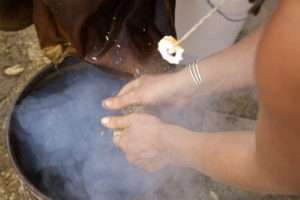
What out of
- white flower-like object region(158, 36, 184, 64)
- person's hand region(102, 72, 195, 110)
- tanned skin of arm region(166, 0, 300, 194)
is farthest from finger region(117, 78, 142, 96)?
white flower-like object region(158, 36, 184, 64)

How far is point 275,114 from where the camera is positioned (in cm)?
60

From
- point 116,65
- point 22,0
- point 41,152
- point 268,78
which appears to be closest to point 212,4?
point 116,65

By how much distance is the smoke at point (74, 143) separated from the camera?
133 centimetres

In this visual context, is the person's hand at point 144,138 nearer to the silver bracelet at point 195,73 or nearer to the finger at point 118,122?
the finger at point 118,122

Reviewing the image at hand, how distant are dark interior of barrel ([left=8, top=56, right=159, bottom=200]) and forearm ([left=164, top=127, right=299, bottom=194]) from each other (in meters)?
0.33

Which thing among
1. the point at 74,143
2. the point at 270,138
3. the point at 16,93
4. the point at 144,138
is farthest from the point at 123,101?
the point at 16,93

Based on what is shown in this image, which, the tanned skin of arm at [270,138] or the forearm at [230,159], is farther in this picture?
the forearm at [230,159]

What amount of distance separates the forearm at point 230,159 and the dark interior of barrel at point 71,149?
0.33 metres

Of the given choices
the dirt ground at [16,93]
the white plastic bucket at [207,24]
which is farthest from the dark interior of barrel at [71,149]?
the white plastic bucket at [207,24]

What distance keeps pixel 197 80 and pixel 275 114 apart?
677 mm

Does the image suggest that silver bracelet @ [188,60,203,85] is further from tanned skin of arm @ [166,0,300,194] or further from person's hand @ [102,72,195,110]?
tanned skin of arm @ [166,0,300,194]

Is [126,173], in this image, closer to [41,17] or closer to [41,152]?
[41,152]

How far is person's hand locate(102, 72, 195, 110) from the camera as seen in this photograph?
1.28m

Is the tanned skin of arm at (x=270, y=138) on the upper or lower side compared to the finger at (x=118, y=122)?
upper
